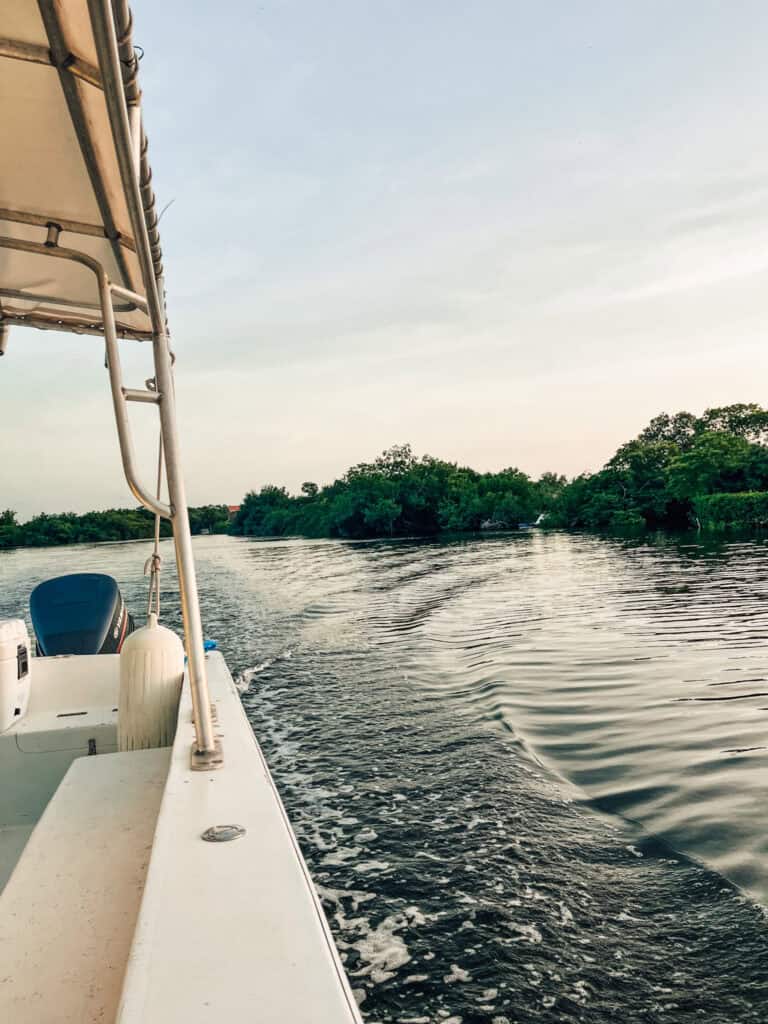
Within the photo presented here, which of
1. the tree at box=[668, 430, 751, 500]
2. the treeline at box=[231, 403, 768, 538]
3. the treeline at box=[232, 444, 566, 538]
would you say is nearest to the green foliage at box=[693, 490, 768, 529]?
the treeline at box=[231, 403, 768, 538]

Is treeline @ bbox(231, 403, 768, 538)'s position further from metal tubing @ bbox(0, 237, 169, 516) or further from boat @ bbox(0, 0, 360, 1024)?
metal tubing @ bbox(0, 237, 169, 516)

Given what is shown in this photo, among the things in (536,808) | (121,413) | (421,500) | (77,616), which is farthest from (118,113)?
(421,500)

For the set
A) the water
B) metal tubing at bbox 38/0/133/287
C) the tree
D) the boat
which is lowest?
the water

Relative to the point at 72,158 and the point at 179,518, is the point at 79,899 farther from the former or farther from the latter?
the point at 72,158

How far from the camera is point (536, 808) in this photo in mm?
3654

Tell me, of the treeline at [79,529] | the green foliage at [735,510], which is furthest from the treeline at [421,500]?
the green foliage at [735,510]

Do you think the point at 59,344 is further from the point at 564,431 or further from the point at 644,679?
the point at 564,431

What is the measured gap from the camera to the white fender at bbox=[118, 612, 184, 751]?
2686 millimetres

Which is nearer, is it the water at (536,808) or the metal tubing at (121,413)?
the metal tubing at (121,413)

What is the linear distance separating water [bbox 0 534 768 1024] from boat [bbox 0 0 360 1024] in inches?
40.4

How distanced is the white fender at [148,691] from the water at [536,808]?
1.01 metres

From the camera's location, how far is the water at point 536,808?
2322 mm

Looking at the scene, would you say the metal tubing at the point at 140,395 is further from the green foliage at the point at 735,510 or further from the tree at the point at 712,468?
the tree at the point at 712,468

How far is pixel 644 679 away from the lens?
605 centimetres
